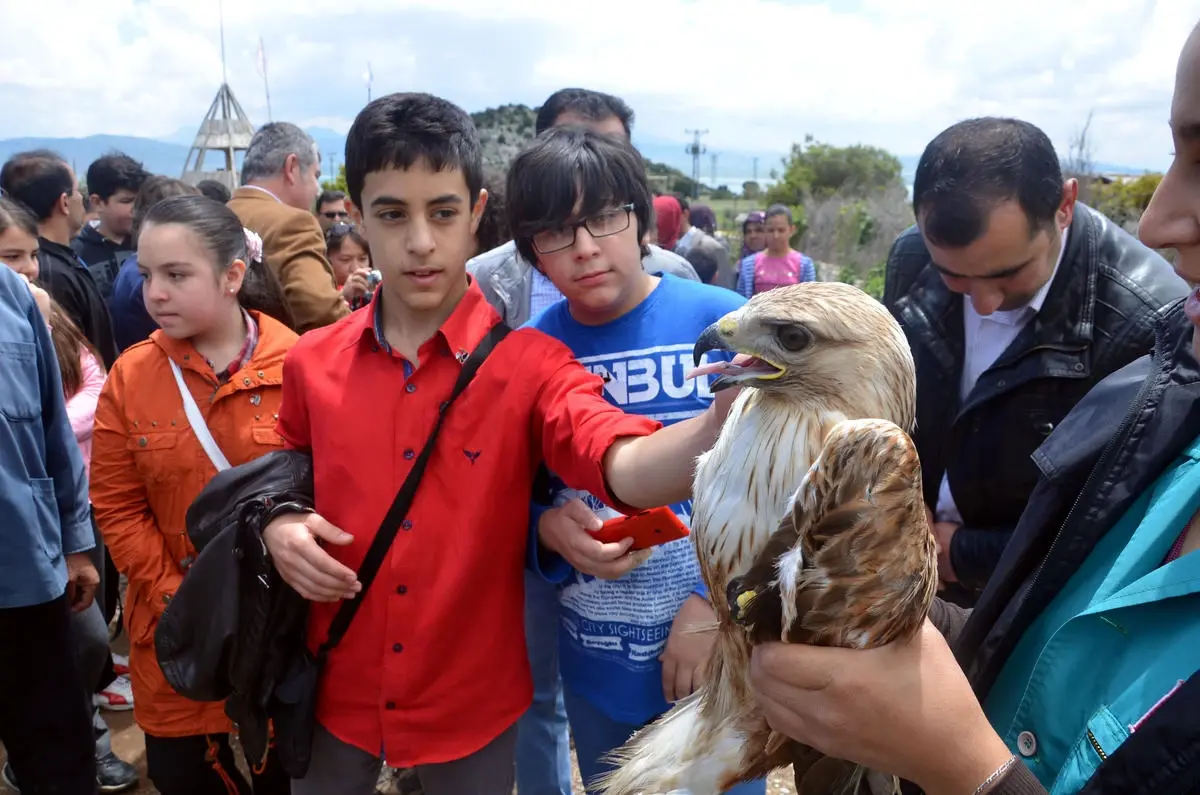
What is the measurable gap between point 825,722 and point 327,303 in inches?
150

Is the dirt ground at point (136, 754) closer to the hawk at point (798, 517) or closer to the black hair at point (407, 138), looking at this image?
the hawk at point (798, 517)

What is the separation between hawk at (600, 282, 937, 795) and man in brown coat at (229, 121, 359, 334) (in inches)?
126

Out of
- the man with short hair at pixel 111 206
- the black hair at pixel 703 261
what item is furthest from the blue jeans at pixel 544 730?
the black hair at pixel 703 261

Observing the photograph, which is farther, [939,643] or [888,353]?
[888,353]

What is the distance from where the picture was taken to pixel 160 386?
2818 mm

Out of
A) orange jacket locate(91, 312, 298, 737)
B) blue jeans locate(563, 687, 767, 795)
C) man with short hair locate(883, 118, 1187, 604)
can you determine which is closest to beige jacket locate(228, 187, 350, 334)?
orange jacket locate(91, 312, 298, 737)

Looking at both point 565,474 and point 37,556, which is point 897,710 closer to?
point 565,474

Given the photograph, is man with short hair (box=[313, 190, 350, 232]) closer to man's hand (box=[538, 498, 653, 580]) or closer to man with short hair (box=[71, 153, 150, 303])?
man with short hair (box=[71, 153, 150, 303])

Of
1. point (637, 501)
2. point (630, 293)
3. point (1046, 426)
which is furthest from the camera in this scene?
point (1046, 426)

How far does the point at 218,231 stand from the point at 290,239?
133cm

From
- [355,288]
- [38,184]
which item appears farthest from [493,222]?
[38,184]

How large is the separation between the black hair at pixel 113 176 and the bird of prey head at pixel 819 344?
22.0 feet

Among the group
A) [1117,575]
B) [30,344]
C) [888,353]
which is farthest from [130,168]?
[1117,575]

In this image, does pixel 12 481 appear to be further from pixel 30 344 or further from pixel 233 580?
pixel 233 580
